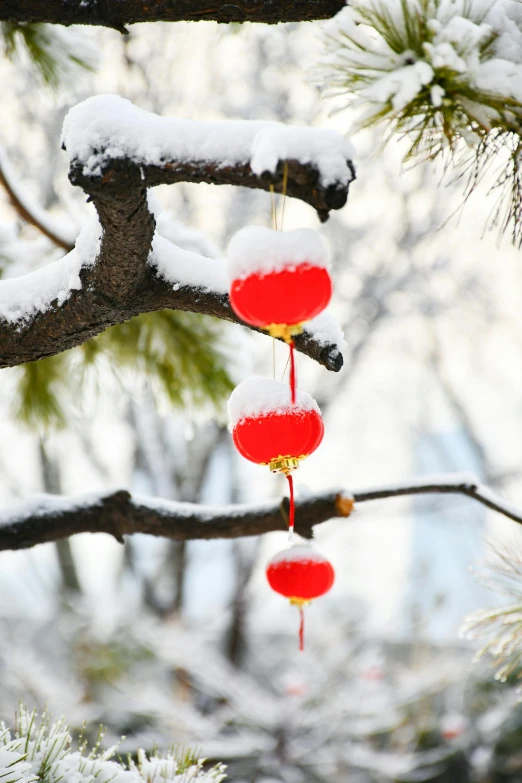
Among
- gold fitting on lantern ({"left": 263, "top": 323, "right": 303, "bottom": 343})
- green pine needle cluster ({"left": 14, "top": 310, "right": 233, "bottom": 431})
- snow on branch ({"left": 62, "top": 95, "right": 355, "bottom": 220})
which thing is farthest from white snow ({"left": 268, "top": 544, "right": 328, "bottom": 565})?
snow on branch ({"left": 62, "top": 95, "right": 355, "bottom": 220})

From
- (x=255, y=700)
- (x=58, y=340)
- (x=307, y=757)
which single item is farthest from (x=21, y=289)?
(x=307, y=757)

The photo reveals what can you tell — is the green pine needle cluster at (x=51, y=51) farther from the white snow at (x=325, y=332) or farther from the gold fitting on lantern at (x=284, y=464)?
the gold fitting on lantern at (x=284, y=464)

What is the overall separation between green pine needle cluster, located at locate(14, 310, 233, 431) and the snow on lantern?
619 mm

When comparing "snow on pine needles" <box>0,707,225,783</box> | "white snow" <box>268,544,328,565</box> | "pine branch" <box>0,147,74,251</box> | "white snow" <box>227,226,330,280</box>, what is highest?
"pine branch" <box>0,147,74,251</box>

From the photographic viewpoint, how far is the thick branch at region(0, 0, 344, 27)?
2.68 ft

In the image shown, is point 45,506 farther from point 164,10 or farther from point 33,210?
point 164,10

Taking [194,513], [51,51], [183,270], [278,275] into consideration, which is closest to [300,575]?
[194,513]

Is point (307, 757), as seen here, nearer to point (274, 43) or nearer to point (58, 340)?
point (58, 340)

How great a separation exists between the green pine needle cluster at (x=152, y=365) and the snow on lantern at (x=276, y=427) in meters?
0.62

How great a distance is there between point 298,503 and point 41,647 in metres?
4.68

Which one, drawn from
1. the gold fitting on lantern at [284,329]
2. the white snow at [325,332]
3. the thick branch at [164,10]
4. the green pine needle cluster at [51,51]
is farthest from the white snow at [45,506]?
the green pine needle cluster at [51,51]

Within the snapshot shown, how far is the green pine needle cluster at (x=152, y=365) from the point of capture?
1491 mm

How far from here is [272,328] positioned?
66cm

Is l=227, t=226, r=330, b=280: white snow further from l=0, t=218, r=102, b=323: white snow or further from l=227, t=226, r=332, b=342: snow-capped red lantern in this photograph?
l=0, t=218, r=102, b=323: white snow
